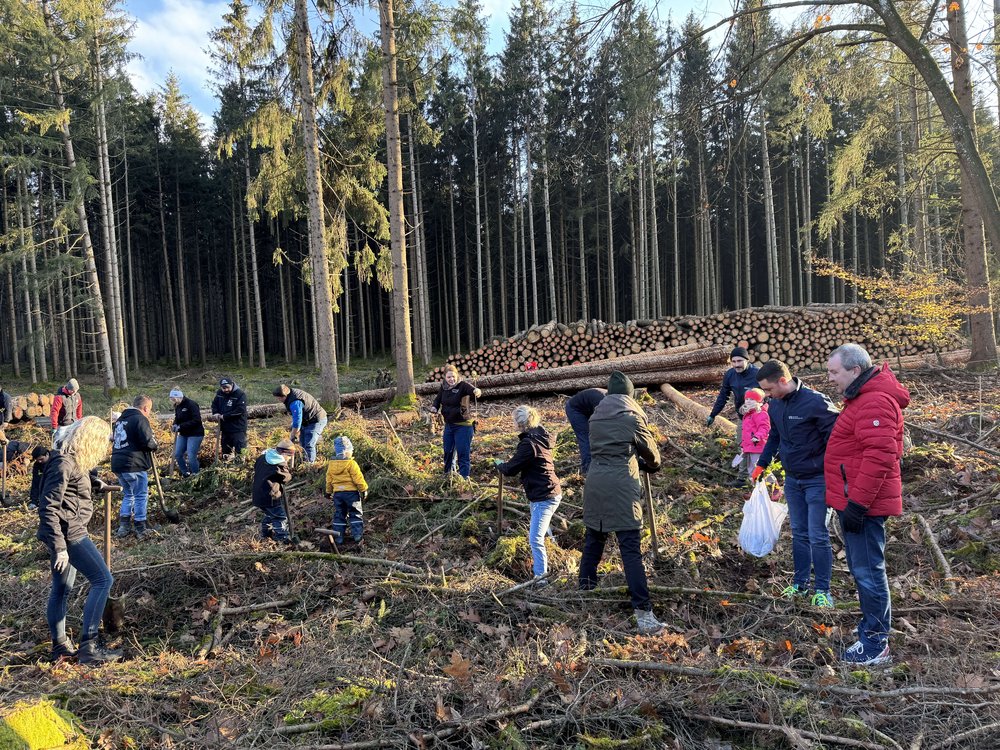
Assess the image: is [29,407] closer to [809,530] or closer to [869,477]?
[809,530]

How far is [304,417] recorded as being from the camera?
884 cm

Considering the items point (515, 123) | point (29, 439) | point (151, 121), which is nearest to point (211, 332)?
point (151, 121)

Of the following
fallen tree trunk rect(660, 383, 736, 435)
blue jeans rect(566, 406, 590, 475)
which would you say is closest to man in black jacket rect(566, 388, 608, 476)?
blue jeans rect(566, 406, 590, 475)

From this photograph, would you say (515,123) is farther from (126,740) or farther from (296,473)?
(126,740)

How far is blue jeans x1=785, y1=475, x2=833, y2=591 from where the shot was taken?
4.46 m

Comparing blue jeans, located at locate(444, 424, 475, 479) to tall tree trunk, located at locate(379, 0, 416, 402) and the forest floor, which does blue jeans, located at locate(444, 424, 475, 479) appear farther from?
tall tree trunk, located at locate(379, 0, 416, 402)

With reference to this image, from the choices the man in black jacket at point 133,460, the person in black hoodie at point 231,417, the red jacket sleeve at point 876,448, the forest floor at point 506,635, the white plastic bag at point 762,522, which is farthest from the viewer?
the person in black hoodie at point 231,417

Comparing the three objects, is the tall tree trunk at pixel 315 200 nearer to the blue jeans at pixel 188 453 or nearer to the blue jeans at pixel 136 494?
the blue jeans at pixel 188 453

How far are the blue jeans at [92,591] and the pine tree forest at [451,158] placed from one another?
540cm

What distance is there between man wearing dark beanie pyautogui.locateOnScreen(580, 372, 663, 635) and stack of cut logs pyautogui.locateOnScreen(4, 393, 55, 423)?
14584mm

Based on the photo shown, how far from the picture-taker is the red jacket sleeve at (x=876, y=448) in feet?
11.8

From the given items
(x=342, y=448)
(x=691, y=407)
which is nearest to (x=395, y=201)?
(x=691, y=407)

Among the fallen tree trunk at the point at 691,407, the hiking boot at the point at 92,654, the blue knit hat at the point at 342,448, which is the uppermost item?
the blue knit hat at the point at 342,448

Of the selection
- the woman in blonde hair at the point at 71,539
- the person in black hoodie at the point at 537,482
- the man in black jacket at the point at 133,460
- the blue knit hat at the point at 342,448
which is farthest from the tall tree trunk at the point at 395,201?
the woman in blonde hair at the point at 71,539
